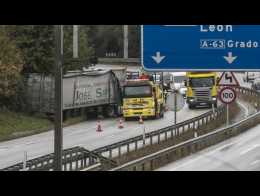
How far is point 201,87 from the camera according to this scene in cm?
4931

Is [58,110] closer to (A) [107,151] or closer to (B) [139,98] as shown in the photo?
(A) [107,151]

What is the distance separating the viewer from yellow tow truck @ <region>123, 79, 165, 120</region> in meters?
42.6

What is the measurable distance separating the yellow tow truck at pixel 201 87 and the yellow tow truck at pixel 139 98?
21.9ft

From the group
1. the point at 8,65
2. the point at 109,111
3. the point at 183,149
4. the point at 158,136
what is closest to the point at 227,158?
the point at 183,149

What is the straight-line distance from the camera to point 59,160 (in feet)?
43.9

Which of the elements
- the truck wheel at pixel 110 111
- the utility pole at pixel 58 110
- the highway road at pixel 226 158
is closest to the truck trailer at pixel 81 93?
the truck wheel at pixel 110 111

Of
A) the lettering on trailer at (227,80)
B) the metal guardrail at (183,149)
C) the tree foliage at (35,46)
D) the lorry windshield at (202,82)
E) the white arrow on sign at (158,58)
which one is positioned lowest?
the metal guardrail at (183,149)

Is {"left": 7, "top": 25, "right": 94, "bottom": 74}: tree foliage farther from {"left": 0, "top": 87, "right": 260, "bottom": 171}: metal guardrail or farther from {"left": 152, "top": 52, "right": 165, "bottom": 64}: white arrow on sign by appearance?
{"left": 152, "top": 52, "right": 165, "bottom": 64}: white arrow on sign

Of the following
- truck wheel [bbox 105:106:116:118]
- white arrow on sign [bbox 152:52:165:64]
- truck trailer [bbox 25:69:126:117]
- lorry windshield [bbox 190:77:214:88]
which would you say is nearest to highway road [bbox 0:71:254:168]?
truck wheel [bbox 105:106:116:118]

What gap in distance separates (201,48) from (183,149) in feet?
28.4

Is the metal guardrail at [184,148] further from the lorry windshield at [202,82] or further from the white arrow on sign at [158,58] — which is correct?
the lorry windshield at [202,82]

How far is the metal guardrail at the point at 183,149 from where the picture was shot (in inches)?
811
